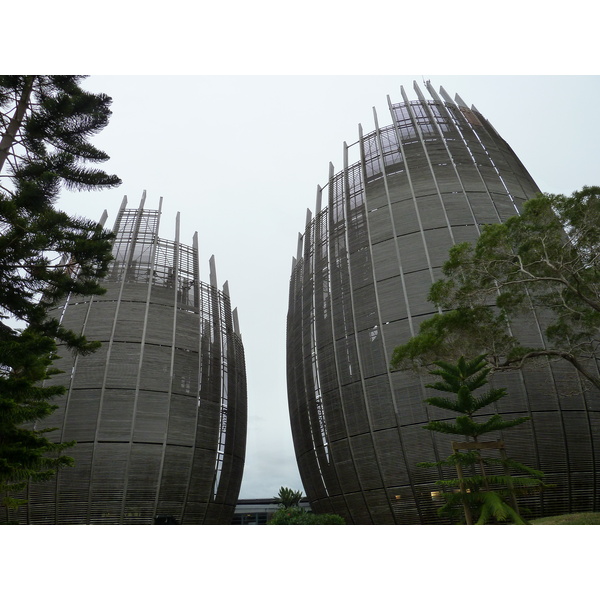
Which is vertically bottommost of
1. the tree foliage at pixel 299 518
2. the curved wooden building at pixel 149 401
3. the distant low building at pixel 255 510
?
the tree foliage at pixel 299 518

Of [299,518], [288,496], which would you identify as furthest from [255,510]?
[299,518]

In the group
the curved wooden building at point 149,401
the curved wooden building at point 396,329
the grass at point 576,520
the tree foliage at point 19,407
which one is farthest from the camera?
the curved wooden building at point 149,401

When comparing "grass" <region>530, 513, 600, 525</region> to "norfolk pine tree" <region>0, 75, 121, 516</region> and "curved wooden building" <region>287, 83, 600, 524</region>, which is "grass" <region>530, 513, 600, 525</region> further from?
"norfolk pine tree" <region>0, 75, 121, 516</region>

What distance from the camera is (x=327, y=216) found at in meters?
18.5

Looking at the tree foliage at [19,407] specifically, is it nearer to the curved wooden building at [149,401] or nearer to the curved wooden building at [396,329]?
the curved wooden building at [149,401]

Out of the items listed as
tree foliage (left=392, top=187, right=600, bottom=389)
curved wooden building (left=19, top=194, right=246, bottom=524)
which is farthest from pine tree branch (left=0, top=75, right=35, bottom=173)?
tree foliage (left=392, top=187, right=600, bottom=389)

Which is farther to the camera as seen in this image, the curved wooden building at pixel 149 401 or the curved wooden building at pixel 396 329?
the curved wooden building at pixel 149 401

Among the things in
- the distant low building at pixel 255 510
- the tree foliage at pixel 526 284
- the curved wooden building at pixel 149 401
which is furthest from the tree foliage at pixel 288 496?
the tree foliage at pixel 526 284

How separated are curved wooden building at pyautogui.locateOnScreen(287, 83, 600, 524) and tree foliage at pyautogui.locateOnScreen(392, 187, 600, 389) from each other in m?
1.76

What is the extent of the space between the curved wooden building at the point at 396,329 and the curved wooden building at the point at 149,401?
9.52 feet

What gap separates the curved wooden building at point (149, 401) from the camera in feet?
47.4

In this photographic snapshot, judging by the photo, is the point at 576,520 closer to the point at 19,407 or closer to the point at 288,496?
the point at 19,407

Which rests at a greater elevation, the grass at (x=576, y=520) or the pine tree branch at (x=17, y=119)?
the pine tree branch at (x=17, y=119)

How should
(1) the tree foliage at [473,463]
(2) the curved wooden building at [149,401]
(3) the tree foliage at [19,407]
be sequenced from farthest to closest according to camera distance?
(2) the curved wooden building at [149,401] → (1) the tree foliage at [473,463] → (3) the tree foliage at [19,407]
